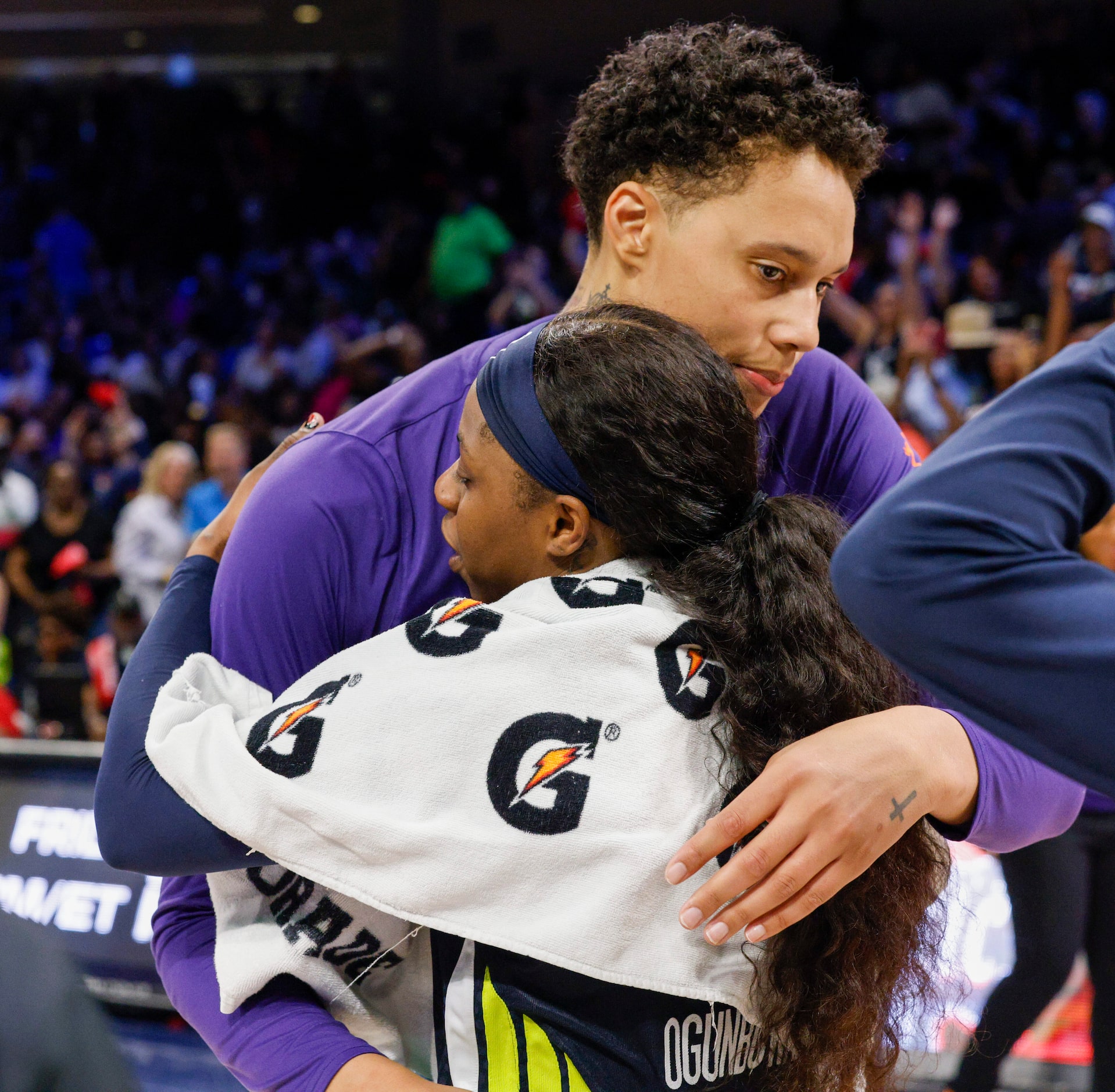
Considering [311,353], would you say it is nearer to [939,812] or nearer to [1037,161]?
[1037,161]

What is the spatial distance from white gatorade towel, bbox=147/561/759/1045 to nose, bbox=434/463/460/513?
17cm

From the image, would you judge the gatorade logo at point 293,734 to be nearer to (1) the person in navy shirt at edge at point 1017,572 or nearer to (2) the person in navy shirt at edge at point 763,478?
(2) the person in navy shirt at edge at point 763,478

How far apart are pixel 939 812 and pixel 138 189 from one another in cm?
1291

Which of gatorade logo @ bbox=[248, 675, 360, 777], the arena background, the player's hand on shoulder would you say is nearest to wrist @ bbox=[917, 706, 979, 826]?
gatorade logo @ bbox=[248, 675, 360, 777]

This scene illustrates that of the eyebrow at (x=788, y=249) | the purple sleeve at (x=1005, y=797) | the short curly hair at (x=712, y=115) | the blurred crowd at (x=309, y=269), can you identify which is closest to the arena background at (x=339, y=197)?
the blurred crowd at (x=309, y=269)

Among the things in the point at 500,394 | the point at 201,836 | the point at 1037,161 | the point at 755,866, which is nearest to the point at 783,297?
the point at 500,394

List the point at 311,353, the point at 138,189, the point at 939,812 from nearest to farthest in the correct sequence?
the point at 939,812
the point at 311,353
the point at 138,189

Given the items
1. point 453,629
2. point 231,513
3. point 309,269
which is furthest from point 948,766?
point 309,269

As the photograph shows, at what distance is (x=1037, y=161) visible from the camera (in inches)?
350

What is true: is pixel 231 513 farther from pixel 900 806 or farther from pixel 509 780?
pixel 900 806

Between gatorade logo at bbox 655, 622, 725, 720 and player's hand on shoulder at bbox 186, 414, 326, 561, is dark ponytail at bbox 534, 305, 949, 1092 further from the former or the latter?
player's hand on shoulder at bbox 186, 414, 326, 561

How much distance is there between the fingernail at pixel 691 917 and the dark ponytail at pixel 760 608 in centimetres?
11

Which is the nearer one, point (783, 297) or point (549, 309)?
point (783, 297)

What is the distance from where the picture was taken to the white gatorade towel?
1031mm
